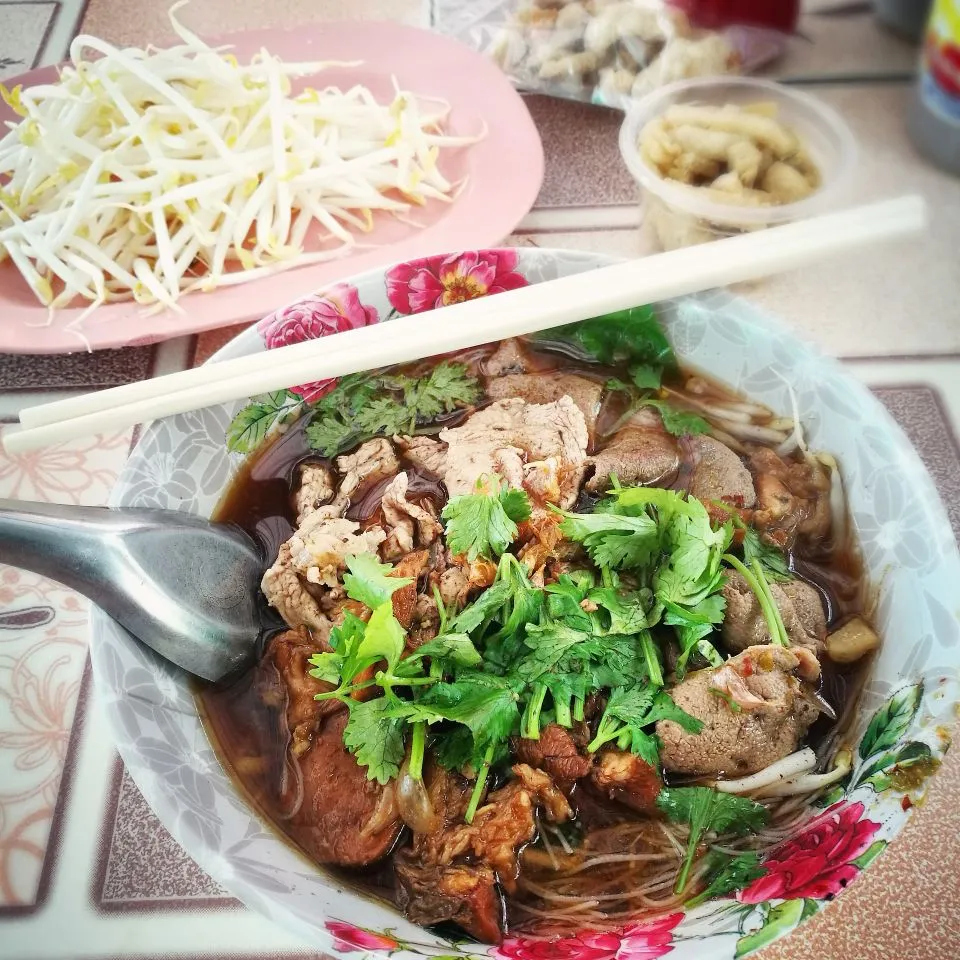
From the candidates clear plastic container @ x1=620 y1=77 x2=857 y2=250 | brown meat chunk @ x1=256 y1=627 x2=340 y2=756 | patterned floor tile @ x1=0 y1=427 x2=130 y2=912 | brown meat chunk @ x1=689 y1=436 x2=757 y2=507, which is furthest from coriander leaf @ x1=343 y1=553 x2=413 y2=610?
clear plastic container @ x1=620 y1=77 x2=857 y2=250

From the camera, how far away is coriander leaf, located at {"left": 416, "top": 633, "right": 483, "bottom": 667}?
89 centimetres

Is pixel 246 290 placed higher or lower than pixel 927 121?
lower

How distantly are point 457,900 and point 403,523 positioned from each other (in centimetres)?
45

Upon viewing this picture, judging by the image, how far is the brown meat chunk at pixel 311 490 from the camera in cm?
115

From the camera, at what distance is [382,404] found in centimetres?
125

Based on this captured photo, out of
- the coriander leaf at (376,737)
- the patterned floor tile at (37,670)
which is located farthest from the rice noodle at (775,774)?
the patterned floor tile at (37,670)

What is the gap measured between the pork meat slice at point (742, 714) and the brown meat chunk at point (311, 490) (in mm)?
535

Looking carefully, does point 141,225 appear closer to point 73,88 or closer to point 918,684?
point 73,88

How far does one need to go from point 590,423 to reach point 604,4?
124 centimetres

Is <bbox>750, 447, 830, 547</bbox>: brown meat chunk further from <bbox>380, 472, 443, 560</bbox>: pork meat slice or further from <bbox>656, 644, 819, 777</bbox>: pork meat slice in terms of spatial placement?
<bbox>380, 472, 443, 560</bbox>: pork meat slice

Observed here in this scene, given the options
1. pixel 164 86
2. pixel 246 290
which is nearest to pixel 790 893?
pixel 246 290

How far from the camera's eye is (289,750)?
993 mm

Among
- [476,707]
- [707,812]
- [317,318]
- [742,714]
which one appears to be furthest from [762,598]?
[317,318]

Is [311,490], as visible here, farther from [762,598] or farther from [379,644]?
[762,598]
